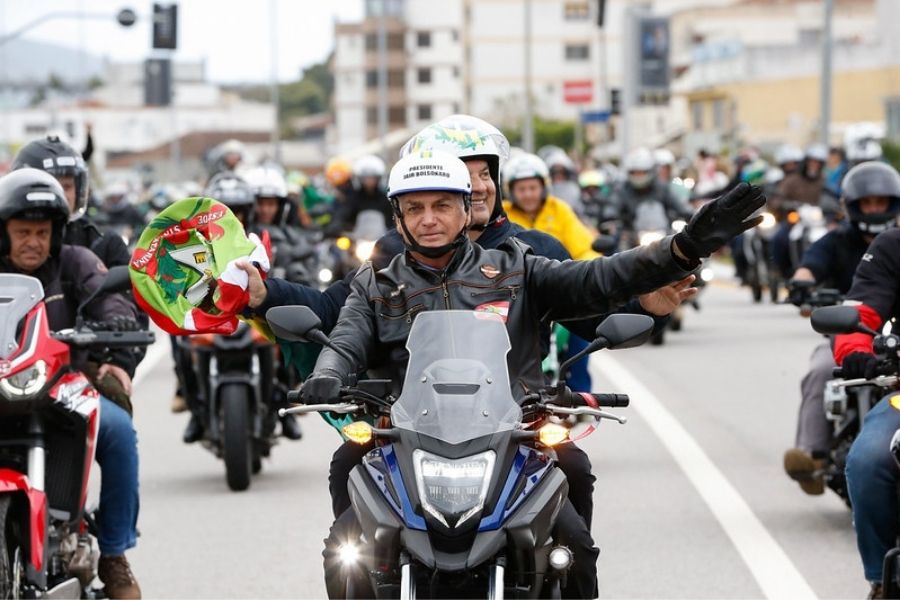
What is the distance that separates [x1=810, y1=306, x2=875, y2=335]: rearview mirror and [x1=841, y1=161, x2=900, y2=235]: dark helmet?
277cm

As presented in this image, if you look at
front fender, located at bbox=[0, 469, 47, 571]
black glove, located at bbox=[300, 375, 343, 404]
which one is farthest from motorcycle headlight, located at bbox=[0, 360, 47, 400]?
black glove, located at bbox=[300, 375, 343, 404]

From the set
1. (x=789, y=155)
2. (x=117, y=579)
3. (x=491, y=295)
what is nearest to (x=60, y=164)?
(x=117, y=579)

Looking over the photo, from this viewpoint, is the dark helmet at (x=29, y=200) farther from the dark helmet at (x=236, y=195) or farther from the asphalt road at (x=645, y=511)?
the dark helmet at (x=236, y=195)

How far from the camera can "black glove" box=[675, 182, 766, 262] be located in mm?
5551

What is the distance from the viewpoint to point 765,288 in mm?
28469

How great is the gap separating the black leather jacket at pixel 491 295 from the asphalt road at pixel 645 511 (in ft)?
8.22

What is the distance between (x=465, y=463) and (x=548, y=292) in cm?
100

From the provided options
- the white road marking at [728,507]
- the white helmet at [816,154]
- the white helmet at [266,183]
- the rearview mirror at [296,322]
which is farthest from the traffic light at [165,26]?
the rearview mirror at [296,322]

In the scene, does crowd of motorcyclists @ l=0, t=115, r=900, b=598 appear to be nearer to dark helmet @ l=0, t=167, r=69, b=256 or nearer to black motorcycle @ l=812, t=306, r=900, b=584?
dark helmet @ l=0, t=167, r=69, b=256

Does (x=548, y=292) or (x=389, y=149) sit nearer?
(x=548, y=292)

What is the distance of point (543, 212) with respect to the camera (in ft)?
43.3

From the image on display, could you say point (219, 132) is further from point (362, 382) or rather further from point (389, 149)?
point (362, 382)

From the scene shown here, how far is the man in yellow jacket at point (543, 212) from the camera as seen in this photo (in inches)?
512

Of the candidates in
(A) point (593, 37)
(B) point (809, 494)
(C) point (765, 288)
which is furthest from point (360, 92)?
(B) point (809, 494)
